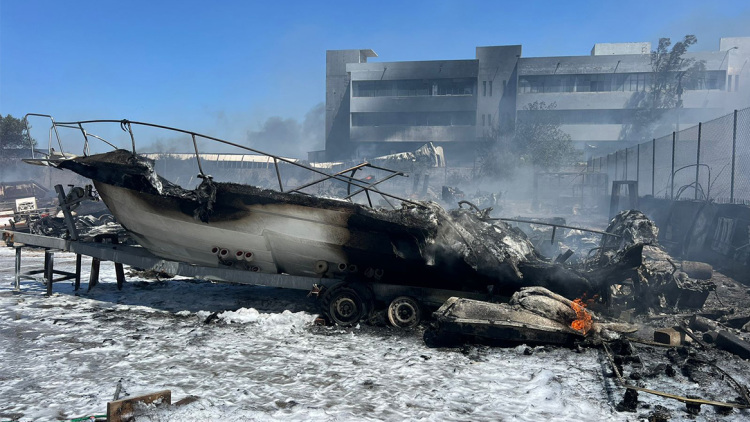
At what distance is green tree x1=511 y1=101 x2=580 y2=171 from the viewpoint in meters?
35.2

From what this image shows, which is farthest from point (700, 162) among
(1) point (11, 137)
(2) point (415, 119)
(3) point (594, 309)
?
(1) point (11, 137)

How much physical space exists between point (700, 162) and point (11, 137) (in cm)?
4252

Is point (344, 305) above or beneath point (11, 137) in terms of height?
beneath

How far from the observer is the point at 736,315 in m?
6.76

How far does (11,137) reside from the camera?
34.0m

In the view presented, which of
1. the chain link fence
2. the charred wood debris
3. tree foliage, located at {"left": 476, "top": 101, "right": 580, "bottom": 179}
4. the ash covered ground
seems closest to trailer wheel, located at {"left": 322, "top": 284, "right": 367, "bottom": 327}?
the ash covered ground

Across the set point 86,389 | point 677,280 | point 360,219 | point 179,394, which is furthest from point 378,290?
point 677,280

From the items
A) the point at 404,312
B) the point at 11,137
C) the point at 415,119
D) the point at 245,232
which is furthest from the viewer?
the point at 415,119

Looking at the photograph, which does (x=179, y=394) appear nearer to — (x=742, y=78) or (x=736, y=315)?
(x=736, y=315)

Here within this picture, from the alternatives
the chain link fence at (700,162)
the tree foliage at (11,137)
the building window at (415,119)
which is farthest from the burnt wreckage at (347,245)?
the building window at (415,119)

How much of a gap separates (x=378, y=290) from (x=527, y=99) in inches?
1705

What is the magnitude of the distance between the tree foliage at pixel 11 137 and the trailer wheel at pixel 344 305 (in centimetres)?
3705

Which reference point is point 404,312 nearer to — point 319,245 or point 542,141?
point 319,245

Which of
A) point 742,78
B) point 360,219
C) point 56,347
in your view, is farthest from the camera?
point 742,78
